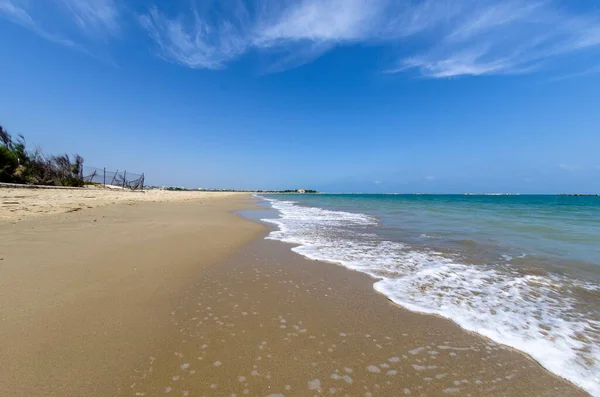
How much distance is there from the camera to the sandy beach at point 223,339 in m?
1.93

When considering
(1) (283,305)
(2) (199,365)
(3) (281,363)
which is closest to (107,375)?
(2) (199,365)

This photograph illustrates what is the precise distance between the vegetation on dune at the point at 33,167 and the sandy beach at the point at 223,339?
29998 mm

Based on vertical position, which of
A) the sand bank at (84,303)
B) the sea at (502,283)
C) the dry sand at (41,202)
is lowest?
the sea at (502,283)

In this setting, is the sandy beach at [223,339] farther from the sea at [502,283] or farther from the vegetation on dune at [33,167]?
the vegetation on dune at [33,167]

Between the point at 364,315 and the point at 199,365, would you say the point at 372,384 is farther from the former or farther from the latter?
the point at 199,365

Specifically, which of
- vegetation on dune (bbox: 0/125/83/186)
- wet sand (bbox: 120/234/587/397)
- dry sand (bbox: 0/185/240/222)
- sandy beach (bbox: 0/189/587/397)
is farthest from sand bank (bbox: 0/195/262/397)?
vegetation on dune (bbox: 0/125/83/186)

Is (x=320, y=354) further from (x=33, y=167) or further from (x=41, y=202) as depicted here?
(x=33, y=167)

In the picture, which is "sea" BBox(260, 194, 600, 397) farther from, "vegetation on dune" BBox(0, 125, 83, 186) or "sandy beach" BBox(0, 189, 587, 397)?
"vegetation on dune" BBox(0, 125, 83, 186)

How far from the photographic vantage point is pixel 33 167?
27.8 meters

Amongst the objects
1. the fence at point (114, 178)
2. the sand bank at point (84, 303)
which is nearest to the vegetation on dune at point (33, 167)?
the fence at point (114, 178)

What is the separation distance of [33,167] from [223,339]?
38.2 meters

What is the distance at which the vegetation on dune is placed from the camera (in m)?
24.2

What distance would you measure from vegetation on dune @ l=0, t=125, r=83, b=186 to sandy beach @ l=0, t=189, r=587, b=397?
3000 cm

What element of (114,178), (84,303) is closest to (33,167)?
(114,178)
